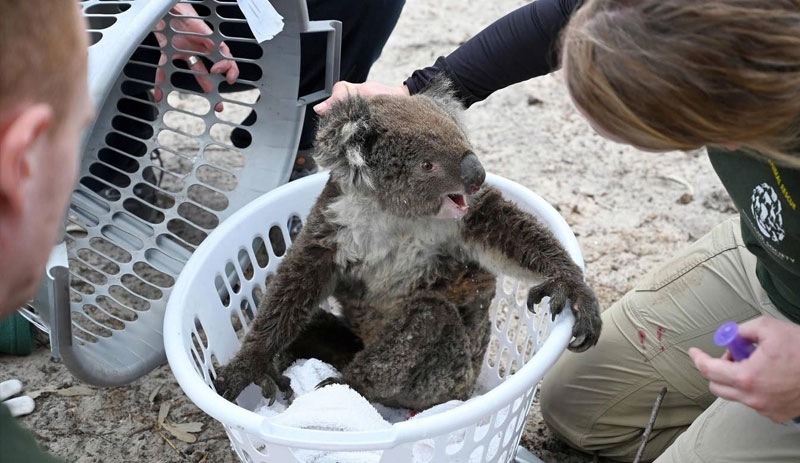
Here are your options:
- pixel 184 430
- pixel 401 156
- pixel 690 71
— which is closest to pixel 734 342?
pixel 690 71

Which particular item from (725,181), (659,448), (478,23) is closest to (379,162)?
(725,181)

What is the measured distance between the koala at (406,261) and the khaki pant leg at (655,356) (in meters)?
0.29

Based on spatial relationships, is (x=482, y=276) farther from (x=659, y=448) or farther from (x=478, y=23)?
(x=478, y=23)

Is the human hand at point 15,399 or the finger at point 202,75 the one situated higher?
the finger at point 202,75

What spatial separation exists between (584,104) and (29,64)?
29.6 inches

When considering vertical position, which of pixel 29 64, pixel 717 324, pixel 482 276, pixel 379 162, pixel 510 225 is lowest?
pixel 717 324

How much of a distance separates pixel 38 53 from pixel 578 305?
1.08 m

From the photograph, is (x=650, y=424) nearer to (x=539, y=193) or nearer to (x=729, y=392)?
(x=729, y=392)

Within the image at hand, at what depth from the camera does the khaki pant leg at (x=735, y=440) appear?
1.46 metres

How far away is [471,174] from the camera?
1.51m

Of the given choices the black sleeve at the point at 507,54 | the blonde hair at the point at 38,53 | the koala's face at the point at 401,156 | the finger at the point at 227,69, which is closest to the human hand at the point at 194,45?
the finger at the point at 227,69

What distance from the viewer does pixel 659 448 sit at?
1.92m

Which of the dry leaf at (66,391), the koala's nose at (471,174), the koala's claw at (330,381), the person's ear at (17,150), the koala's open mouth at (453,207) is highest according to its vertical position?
the person's ear at (17,150)

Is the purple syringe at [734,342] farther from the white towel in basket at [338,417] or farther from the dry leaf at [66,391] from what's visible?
the dry leaf at [66,391]
